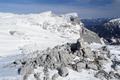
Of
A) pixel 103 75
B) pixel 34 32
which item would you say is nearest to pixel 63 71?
pixel 103 75

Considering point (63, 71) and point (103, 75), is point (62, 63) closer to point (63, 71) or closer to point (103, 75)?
point (63, 71)

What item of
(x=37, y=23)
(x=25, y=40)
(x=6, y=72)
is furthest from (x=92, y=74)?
(x=37, y=23)

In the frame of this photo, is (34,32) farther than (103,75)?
Yes

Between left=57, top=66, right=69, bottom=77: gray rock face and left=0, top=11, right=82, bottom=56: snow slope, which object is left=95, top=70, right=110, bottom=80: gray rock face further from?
left=0, top=11, right=82, bottom=56: snow slope

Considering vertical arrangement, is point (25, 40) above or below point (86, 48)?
below

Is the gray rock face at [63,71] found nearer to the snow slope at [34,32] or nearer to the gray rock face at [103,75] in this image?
the gray rock face at [103,75]

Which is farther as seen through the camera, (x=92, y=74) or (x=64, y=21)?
(x=64, y=21)

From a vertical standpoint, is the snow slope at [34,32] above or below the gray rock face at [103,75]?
below

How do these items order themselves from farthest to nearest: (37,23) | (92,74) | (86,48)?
1. (37,23)
2. (86,48)
3. (92,74)

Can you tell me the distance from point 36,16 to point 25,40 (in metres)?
23.0

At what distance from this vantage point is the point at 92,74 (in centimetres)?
4438

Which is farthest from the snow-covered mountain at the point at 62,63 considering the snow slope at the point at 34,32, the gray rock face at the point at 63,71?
the snow slope at the point at 34,32

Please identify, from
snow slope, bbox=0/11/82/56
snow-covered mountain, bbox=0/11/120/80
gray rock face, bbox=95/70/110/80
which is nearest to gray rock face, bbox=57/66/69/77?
snow-covered mountain, bbox=0/11/120/80

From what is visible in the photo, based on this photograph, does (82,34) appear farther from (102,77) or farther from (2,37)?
(102,77)
